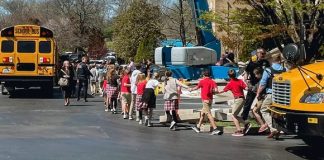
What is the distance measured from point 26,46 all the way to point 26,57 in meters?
0.48

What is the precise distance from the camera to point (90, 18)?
62.9 metres

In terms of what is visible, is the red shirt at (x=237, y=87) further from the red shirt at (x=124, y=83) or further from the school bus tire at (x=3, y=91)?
the school bus tire at (x=3, y=91)

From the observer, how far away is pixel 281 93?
35.1 feet

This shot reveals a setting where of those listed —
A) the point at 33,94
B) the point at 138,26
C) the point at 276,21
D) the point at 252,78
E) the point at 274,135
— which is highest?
the point at 138,26

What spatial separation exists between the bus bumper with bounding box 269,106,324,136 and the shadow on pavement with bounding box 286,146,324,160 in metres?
0.80

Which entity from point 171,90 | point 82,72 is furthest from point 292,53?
point 82,72

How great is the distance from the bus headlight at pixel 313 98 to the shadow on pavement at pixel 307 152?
1369 mm

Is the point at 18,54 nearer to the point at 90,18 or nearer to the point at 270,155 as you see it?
the point at 270,155

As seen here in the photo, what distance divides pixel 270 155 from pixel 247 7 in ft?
19.3

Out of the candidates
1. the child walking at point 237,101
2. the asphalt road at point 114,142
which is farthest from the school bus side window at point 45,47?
the child walking at point 237,101

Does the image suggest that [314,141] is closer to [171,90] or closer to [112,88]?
[171,90]

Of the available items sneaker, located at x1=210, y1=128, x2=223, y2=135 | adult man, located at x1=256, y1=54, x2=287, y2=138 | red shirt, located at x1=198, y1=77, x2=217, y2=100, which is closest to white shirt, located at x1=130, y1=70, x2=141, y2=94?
red shirt, located at x1=198, y1=77, x2=217, y2=100

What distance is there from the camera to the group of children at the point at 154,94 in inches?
559

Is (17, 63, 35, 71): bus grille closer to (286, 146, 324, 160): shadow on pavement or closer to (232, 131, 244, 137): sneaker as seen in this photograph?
(232, 131, 244, 137): sneaker
